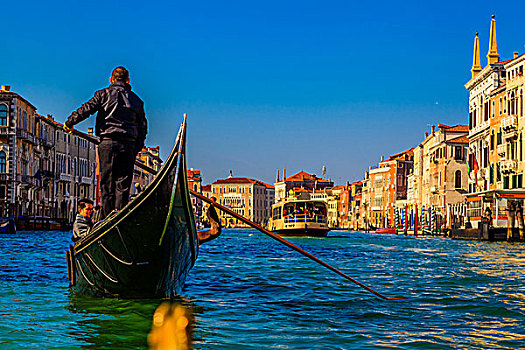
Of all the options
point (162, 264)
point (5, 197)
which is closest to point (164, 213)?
point (162, 264)

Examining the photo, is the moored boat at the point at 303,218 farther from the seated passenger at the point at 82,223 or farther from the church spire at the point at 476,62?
the seated passenger at the point at 82,223

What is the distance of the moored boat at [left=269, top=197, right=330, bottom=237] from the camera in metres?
35.2

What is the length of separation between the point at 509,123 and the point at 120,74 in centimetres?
2859

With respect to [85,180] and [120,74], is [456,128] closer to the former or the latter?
[85,180]

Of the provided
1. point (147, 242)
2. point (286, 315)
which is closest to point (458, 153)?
point (286, 315)

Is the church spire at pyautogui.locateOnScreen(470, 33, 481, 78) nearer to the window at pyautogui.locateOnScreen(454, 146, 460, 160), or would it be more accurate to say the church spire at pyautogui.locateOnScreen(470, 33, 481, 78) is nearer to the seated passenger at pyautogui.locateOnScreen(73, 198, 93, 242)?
the window at pyautogui.locateOnScreen(454, 146, 460, 160)

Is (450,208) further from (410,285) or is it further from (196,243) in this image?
(196,243)

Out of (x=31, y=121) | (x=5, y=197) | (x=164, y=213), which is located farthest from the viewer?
(x=31, y=121)

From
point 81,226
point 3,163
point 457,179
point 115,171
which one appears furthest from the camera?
point 457,179

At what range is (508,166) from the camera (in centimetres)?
3173

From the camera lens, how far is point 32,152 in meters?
42.4

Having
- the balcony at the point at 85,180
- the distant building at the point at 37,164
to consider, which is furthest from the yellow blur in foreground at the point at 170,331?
the balcony at the point at 85,180

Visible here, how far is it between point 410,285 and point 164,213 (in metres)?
4.55

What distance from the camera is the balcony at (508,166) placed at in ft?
102
